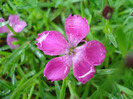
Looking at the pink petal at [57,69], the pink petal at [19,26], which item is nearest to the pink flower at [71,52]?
the pink petal at [57,69]

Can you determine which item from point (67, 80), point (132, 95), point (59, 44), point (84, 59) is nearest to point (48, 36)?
point (59, 44)

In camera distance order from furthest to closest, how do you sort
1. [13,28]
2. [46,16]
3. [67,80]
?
[46,16] → [13,28] → [67,80]

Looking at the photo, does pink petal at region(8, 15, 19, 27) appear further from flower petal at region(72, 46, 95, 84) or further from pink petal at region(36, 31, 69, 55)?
flower petal at region(72, 46, 95, 84)

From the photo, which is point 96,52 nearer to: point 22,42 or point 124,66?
point 124,66

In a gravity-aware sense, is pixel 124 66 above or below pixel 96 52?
above

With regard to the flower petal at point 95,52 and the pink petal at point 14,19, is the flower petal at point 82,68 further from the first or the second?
the pink petal at point 14,19

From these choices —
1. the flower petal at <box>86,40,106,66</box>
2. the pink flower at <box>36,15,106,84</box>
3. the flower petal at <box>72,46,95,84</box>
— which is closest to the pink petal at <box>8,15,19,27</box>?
the pink flower at <box>36,15,106,84</box>
